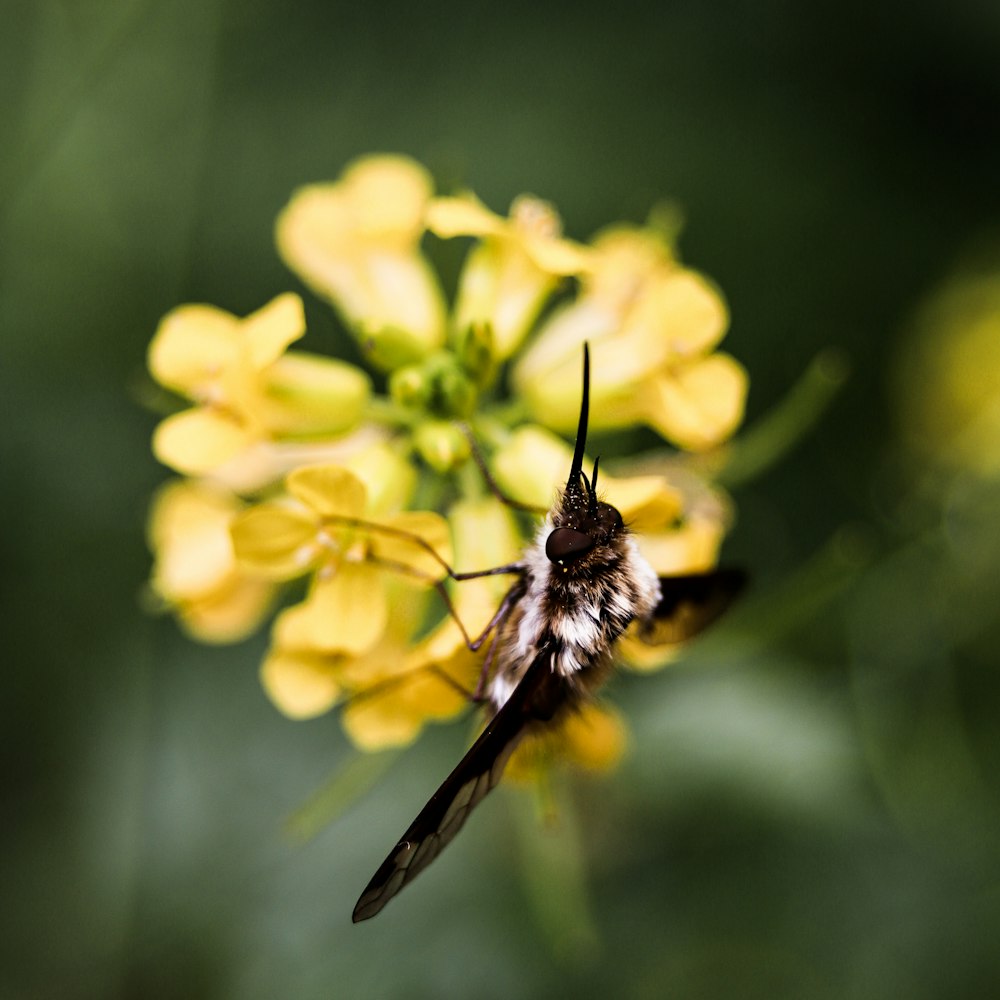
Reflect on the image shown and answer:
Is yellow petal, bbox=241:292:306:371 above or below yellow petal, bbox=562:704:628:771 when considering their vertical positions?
above

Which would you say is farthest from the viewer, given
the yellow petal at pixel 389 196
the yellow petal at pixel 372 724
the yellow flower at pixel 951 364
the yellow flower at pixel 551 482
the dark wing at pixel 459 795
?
the yellow flower at pixel 951 364

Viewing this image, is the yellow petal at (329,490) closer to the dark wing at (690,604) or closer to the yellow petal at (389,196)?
the dark wing at (690,604)

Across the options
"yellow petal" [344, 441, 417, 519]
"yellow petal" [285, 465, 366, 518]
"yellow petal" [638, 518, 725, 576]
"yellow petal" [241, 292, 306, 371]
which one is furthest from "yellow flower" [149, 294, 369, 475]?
"yellow petal" [638, 518, 725, 576]

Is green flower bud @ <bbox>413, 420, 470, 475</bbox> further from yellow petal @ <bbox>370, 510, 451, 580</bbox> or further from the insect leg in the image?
yellow petal @ <bbox>370, 510, 451, 580</bbox>

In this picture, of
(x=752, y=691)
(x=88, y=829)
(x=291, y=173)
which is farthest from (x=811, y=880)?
(x=291, y=173)

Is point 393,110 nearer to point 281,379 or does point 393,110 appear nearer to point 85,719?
point 281,379

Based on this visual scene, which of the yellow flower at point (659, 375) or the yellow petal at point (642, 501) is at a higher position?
the yellow flower at point (659, 375)

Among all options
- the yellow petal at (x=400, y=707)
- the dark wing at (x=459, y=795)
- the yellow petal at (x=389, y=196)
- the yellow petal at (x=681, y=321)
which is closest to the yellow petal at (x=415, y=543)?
the yellow petal at (x=400, y=707)
